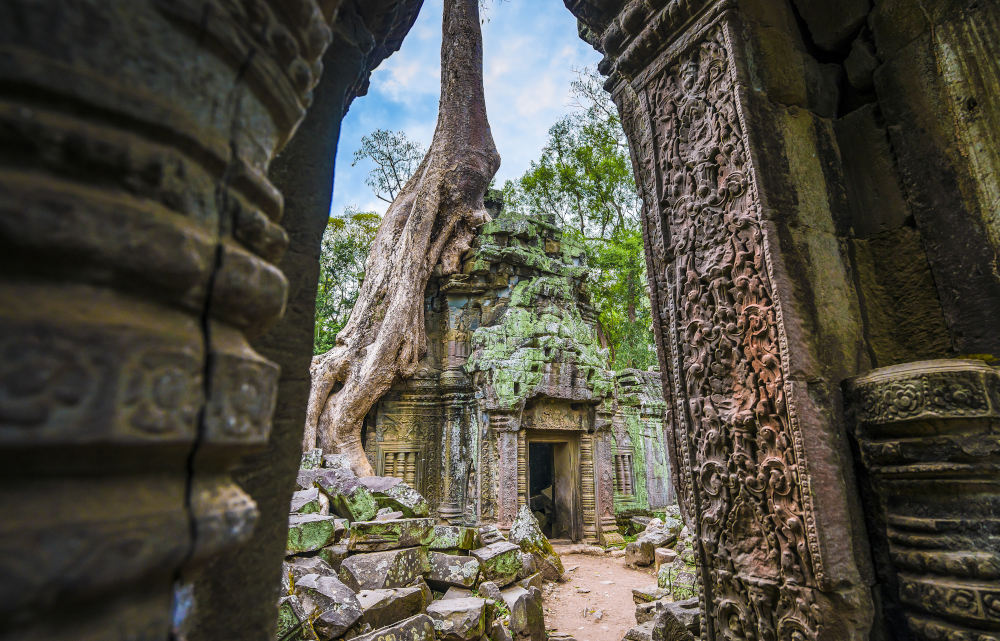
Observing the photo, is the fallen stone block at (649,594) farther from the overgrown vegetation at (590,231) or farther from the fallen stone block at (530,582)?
the overgrown vegetation at (590,231)

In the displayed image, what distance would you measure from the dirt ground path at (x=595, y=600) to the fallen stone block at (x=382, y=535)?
1.82 meters

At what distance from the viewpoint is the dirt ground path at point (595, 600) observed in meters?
5.14

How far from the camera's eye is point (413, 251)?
428 inches

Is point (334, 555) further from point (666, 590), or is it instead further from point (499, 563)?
point (666, 590)

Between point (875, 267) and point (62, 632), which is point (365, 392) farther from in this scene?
point (62, 632)

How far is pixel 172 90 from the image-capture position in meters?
0.58

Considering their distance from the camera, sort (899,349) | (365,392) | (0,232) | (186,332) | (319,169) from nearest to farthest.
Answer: (0,232) → (186,332) → (319,169) → (899,349) → (365,392)

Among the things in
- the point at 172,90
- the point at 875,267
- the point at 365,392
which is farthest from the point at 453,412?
the point at 172,90

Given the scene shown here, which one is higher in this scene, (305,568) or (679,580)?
(305,568)

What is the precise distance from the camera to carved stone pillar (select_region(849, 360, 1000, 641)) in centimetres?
156

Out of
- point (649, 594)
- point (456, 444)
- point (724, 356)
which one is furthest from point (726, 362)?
point (456, 444)

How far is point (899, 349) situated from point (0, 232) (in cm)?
282

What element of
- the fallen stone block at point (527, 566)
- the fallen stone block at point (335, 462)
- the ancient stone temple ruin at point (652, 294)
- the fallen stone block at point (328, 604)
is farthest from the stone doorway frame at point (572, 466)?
the ancient stone temple ruin at point (652, 294)

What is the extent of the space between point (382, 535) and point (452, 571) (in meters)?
0.73
